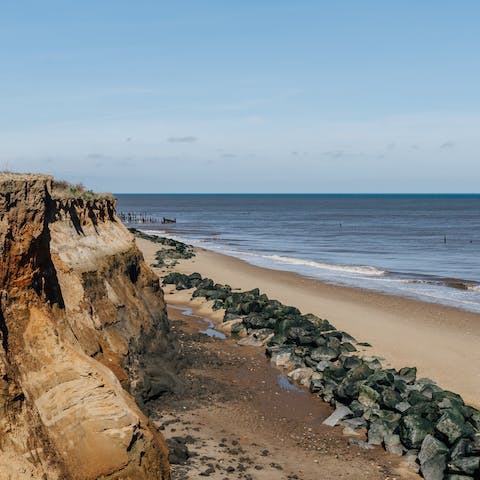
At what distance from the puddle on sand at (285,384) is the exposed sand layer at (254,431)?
0.09 metres

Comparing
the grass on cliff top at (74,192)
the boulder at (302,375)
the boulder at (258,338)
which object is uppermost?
the grass on cliff top at (74,192)

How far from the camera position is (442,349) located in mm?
27219

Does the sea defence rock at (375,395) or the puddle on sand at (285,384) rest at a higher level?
the sea defence rock at (375,395)

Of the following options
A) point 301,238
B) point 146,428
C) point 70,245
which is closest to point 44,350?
point 146,428

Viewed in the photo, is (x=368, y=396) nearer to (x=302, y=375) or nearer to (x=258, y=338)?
(x=302, y=375)

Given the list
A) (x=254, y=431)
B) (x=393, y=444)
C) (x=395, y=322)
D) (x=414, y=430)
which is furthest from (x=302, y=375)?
(x=395, y=322)

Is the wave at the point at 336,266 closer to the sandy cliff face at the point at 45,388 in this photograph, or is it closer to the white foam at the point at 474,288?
the white foam at the point at 474,288

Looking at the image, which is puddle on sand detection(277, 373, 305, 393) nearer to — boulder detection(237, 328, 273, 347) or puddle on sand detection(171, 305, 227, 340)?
boulder detection(237, 328, 273, 347)

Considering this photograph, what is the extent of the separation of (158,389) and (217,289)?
67.4 feet

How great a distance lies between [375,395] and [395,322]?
13.8 m

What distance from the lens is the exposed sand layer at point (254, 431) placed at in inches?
595

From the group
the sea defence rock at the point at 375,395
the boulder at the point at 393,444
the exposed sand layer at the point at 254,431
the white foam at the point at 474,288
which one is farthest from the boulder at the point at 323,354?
the white foam at the point at 474,288

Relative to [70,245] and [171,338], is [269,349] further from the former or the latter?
[70,245]

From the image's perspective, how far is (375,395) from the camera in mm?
19656
